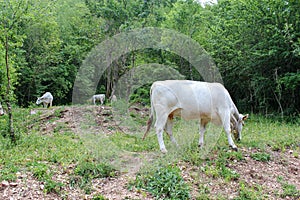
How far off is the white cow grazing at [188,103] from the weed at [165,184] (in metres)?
1.25

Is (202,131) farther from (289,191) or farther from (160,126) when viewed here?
(289,191)

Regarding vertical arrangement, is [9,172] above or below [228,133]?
below

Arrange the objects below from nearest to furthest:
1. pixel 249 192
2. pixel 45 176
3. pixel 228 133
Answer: pixel 45 176 → pixel 249 192 → pixel 228 133

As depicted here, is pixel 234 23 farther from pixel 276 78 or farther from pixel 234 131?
pixel 234 131

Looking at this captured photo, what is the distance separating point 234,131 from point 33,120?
26.3 ft

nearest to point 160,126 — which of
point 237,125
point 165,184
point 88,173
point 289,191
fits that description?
point 165,184

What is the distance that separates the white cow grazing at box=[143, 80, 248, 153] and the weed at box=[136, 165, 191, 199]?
1.25m

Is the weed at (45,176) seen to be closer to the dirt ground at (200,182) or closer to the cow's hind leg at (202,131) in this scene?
the dirt ground at (200,182)

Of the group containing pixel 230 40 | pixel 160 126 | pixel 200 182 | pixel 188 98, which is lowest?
pixel 200 182

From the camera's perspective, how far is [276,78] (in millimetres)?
13555

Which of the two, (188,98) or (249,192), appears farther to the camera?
(188,98)

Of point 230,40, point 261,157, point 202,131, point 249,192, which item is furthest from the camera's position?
point 230,40

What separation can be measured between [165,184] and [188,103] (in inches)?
95.2

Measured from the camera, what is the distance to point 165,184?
19.4ft
